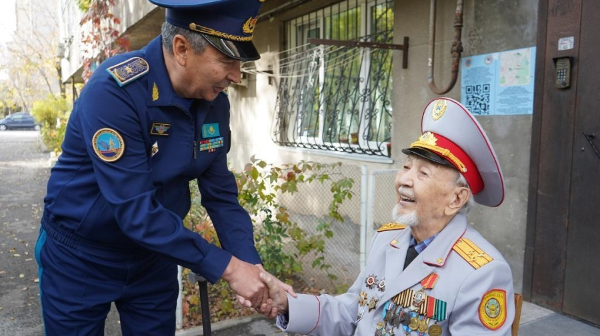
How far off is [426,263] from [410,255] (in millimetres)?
171

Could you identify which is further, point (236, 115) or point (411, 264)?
point (236, 115)

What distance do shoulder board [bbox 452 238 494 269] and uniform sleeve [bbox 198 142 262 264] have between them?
932 millimetres

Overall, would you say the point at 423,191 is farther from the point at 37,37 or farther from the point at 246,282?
the point at 37,37

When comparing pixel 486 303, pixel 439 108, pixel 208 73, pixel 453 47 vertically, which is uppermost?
pixel 453 47

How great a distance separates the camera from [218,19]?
1807 millimetres

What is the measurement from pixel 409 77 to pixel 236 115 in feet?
A: 14.9

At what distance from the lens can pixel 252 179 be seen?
412 cm

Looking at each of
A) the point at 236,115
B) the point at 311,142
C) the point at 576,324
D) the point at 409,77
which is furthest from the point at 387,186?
the point at 236,115

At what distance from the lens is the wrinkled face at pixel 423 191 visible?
1.80m

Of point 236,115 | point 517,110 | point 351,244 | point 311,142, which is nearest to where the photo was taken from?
point 517,110

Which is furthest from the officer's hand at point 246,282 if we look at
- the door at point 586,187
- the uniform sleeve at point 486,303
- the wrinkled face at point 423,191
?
the door at point 586,187

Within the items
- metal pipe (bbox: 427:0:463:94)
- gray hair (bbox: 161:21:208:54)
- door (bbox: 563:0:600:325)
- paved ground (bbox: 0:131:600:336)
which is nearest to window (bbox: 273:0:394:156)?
metal pipe (bbox: 427:0:463:94)

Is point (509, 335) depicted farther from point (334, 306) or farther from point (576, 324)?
point (576, 324)

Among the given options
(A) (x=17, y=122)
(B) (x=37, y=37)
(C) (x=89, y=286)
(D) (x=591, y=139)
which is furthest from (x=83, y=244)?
(A) (x=17, y=122)
